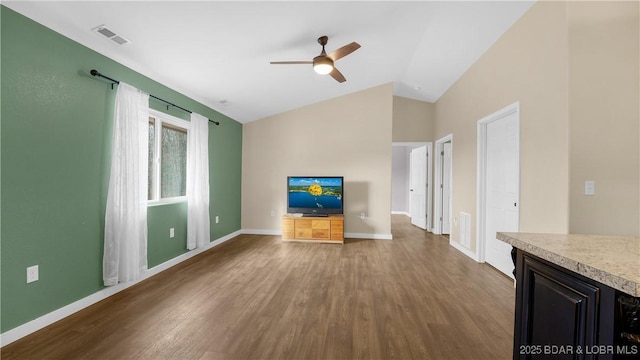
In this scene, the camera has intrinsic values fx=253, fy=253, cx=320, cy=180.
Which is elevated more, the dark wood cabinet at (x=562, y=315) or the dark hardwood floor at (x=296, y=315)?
the dark wood cabinet at (x=562, y=315)

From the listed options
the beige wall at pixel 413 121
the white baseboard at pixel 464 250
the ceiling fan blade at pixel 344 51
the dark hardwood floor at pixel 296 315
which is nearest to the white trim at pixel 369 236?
the white baseboard at pixel 464 250

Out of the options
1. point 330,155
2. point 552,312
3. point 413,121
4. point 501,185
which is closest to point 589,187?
point 501,185

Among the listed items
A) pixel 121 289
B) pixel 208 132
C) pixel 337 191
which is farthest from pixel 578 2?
pixel 121 289

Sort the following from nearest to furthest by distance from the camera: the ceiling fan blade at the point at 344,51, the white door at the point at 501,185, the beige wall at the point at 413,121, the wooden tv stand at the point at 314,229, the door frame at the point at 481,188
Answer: the ceiling fan blade at the point at 344,51
the white door at the point at 501,185
the door frame at the point at 481,188
the wooden tv stand at the point at 314,229
the beige wall at the point at 413,121

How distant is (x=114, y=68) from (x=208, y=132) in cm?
165

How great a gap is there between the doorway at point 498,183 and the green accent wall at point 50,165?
4.30m

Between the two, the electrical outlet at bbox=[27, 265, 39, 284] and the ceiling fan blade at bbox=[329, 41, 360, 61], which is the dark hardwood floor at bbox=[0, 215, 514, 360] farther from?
the ceiling fan blade at bbox=[329, 41, 360, 61]

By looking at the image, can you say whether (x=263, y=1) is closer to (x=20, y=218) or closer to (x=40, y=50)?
(x=40, y=50)

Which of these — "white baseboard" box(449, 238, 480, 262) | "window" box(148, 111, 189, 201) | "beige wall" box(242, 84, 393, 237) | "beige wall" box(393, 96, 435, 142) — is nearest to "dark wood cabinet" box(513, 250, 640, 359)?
"white baseboard" box(449, 238, 480, 262)

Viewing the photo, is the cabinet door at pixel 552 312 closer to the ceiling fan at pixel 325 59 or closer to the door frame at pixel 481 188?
the ceiling fan at pixel 325 59

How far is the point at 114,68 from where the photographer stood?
2516mm

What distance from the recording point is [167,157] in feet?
11.3

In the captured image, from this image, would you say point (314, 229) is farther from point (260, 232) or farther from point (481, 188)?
point (481, 188)

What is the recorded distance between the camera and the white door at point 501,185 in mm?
2916
